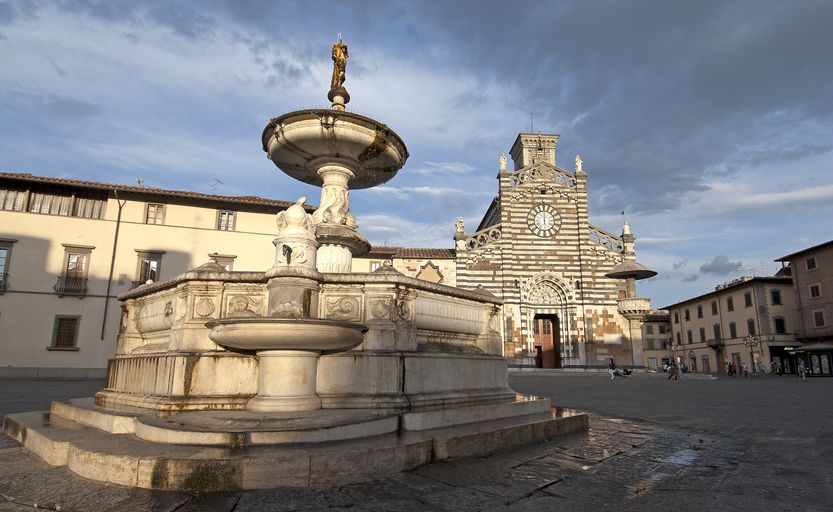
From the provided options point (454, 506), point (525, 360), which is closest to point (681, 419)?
point (454, 506)

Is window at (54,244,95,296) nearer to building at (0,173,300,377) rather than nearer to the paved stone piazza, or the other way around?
building at (0,173,300,377)

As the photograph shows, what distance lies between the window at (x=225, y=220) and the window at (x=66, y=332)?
343 inches

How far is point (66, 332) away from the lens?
84.5ft

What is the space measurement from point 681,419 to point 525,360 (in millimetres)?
25459

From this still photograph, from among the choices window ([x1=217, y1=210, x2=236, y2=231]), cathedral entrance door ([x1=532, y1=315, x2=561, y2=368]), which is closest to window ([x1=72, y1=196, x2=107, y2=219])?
window ([x1=217, y1=210, x2=236, y2=231])

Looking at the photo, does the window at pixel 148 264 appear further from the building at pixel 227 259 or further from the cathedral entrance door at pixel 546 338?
the cathedral entrance door at pixel 546 338

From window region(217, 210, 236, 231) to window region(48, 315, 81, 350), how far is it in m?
8.72

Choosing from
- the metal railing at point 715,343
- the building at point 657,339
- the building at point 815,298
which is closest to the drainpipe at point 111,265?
the building at point 815,298

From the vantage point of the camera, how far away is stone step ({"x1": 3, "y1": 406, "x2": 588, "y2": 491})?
3.53m

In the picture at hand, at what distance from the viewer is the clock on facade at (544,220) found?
3688cm

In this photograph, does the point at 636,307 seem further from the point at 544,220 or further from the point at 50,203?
the point at 50,203

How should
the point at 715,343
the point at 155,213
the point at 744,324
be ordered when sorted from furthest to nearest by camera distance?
the point at 715,343 → the point at 744,324 → the point at 155,213

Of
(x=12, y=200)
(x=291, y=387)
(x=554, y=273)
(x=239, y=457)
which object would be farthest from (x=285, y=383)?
(x=554, y=273)

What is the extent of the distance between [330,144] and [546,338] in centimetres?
3125
